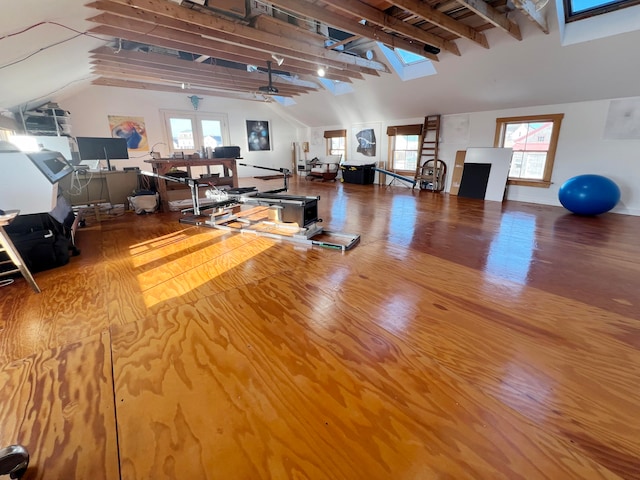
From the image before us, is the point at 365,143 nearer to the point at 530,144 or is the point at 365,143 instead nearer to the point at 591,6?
the point at 530,144

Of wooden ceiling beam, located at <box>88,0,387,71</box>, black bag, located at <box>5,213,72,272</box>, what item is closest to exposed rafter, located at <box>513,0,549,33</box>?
wooden ceiling beam, located at <box>88,0,387,71</box>

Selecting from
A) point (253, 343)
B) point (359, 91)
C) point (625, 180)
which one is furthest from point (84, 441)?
point (359, 91)

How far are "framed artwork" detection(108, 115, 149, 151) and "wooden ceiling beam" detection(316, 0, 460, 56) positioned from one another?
7.39 m

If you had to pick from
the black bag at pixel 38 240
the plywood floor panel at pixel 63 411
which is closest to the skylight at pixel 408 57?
the black bag at pixel 38 240

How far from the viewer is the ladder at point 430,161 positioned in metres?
7.53

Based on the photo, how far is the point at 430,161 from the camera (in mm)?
7809

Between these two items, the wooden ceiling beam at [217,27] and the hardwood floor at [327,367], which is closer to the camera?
the hardwood floor at [327,367]

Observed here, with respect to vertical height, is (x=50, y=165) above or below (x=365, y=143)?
below

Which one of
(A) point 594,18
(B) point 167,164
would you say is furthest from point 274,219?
(A) point 594,18

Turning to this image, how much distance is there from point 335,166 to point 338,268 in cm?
784

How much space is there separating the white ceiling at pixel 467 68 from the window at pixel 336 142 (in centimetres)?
283

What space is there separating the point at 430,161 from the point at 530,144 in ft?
7.31

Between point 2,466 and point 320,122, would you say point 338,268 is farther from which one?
point 320,122

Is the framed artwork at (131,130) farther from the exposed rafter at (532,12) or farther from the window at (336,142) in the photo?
the exposed rafter at (532,12)
